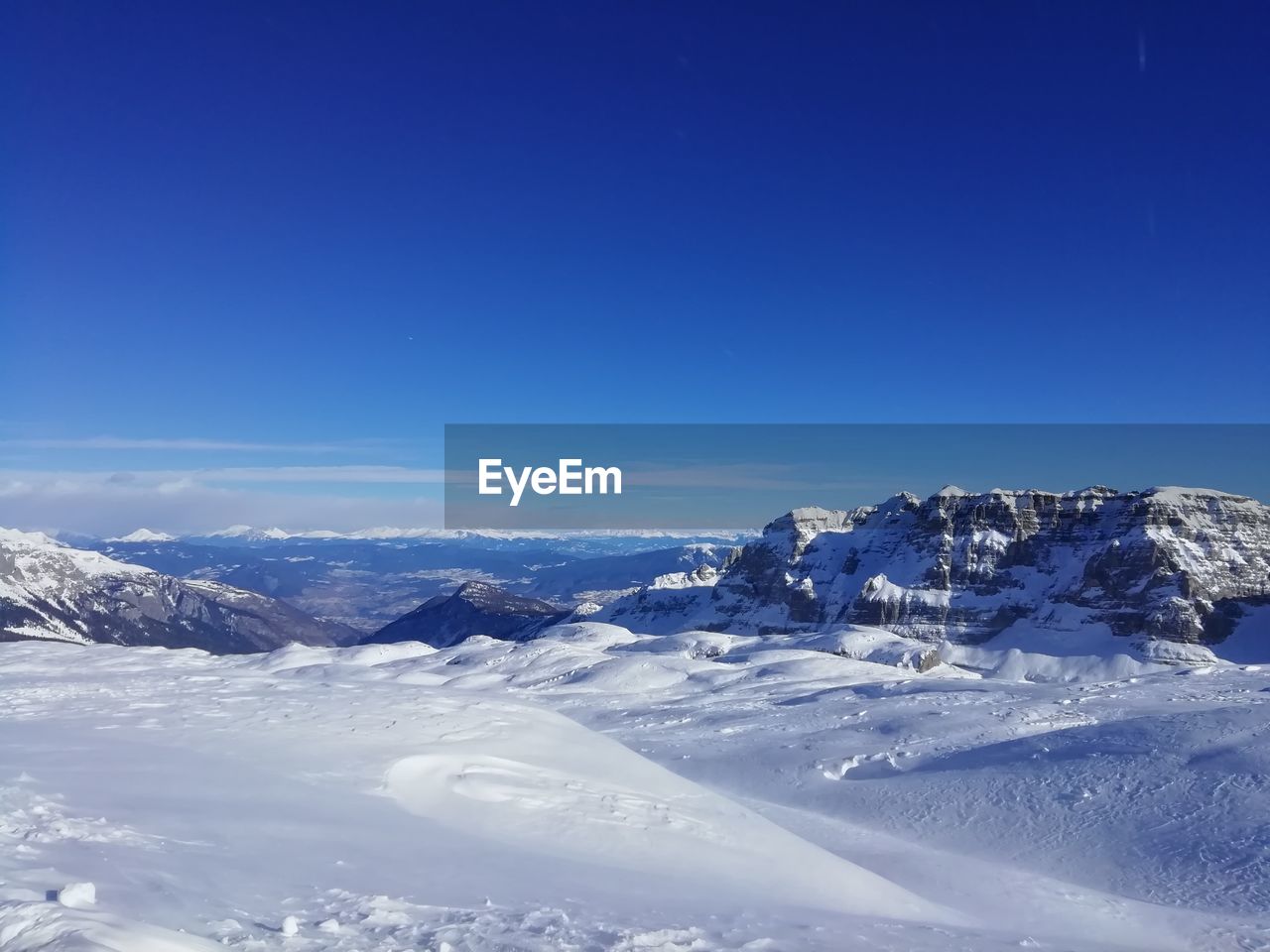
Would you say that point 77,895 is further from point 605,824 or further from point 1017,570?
point 1017,570

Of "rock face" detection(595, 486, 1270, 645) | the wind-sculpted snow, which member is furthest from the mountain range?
the wind-sculpted snow

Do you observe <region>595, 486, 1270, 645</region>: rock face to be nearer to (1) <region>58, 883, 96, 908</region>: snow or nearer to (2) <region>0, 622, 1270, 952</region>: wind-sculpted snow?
(2) <region>0, 622, 1270, 952</region>: wind-sculpted snow

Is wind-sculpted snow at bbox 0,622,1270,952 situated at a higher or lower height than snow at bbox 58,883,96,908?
lower

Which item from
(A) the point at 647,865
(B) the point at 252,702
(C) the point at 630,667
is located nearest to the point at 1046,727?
(A) the point at 647,865

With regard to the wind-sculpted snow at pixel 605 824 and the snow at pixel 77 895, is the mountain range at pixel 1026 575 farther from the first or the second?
the snow at pixel 77 895

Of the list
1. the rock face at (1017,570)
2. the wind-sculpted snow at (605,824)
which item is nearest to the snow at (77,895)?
the wind-sculpted snow at (605,824)

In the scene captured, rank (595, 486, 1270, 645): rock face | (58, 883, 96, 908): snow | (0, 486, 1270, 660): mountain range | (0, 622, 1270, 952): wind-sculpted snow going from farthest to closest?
(595, 486, 1270, 645): rock face → (0, 486, 1270, 660): mountain range → (0, 622, 1270, 952): wind-sculpted snow → (58, 883, 96, 908): snow

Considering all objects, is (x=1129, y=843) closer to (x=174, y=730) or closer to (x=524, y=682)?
(x=174, y=730)

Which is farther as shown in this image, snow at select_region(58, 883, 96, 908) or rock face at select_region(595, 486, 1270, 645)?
rock face at select_region(595, 486, 1270, 645)
